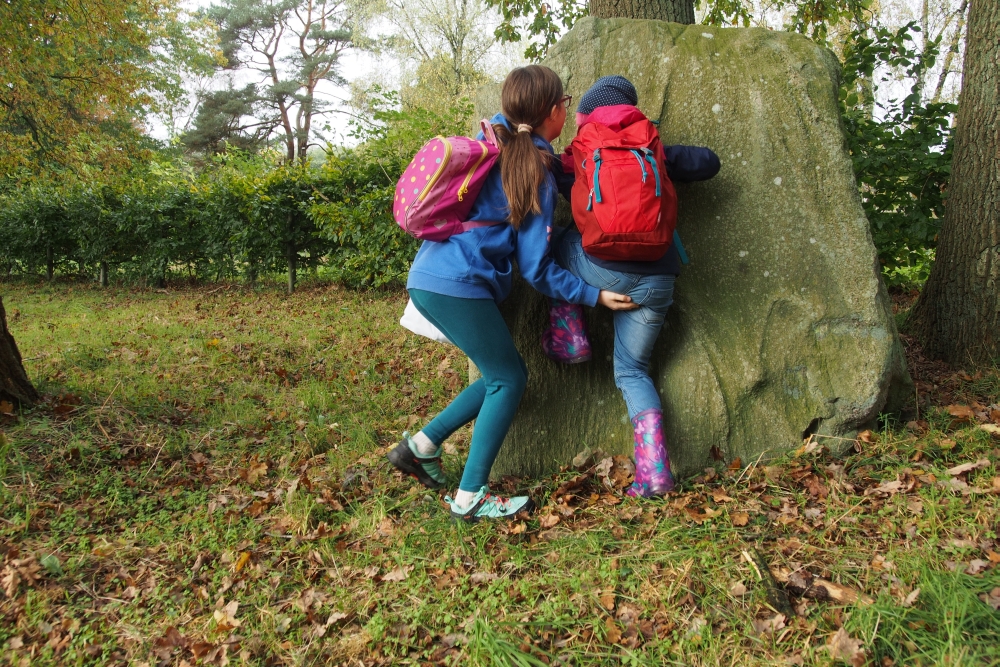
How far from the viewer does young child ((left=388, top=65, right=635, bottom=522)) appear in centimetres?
278

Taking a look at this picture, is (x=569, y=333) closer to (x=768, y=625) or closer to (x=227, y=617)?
(x=768, y=625)

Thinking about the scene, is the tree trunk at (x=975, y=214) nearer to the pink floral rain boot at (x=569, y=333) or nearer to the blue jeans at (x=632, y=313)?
the blue jeans at (x=632, y=313)

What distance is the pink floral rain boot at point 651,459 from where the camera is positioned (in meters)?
3.02

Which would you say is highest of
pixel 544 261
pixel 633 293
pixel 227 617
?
pixel 544 261

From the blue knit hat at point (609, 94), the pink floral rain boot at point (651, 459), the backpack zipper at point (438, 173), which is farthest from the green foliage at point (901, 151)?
the backpack zipper at point (438, 173)

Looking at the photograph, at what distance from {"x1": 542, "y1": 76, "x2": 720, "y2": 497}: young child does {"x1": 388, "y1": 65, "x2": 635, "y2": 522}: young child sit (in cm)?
13

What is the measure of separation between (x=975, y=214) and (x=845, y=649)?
11.4 ft

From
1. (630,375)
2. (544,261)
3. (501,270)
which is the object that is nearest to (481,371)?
(501,270)

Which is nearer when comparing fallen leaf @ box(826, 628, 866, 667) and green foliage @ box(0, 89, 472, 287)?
fallen leaf @ box(826, 628, 866, 667)

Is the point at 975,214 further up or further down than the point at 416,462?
further up

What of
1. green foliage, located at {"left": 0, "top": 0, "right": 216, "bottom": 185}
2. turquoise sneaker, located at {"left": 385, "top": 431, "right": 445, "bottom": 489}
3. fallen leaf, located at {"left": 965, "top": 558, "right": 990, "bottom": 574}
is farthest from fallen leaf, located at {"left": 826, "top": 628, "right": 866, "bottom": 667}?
green foliage, located at {"left": 0, "top": 0, "right": 216, "bottom": 185}

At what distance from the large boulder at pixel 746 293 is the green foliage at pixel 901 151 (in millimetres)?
1975

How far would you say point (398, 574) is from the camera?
2697 millimetres

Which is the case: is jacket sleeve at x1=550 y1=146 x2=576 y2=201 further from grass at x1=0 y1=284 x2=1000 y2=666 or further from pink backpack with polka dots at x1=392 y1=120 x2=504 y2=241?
grass at x1=0 y1=284 x2=1000 y2=666
